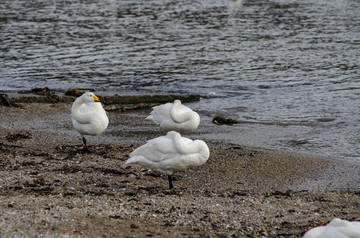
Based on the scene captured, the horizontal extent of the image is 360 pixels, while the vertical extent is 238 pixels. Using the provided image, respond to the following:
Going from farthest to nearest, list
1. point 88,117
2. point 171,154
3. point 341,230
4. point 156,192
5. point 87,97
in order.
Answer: point 87,97 < point 88,117 < point 171,154 < point 156,192 < point 341,230

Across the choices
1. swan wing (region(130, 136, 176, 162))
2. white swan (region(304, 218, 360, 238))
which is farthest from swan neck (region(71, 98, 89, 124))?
white swan (region(304, 218, 360, 238))

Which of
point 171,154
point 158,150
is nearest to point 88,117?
point 158,150

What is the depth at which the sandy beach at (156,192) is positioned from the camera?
628 centimetres

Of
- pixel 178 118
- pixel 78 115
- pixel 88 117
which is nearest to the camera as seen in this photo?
pixel 88 117

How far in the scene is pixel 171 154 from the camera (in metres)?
8.15

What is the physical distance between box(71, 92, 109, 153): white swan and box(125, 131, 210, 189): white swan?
196 cm

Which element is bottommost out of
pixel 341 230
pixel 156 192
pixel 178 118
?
pixel 178 118

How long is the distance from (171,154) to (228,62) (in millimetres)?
14499

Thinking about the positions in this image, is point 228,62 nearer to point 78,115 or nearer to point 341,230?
point 78,115

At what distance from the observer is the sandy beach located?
628cm

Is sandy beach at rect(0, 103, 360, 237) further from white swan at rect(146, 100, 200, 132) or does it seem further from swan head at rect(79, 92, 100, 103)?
swan head at rect(79, 92, 100, 103)

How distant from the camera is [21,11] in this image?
3925cm

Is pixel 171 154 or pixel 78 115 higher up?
pixel 171 154

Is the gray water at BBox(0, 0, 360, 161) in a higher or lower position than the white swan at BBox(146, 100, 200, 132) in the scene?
lower
